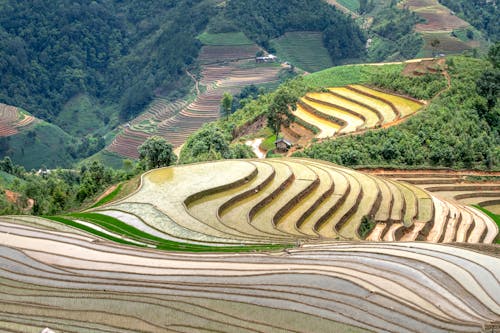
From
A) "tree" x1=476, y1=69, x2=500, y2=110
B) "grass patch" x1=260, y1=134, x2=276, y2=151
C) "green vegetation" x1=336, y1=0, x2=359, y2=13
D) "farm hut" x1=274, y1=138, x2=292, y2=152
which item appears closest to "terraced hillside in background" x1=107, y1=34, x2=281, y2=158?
"grass patch" x1=260, y1=134, x2=276, y2=151

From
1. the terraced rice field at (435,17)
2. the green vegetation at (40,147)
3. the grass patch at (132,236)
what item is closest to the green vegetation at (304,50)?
the terraced rice field at (435,17)

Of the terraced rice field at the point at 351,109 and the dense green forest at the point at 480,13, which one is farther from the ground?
the dense green forest at the point at 480,13

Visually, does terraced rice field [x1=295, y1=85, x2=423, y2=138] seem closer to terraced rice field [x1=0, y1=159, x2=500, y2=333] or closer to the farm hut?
the farm hut

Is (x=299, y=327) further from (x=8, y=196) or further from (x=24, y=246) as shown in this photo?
(x=8, y=196)

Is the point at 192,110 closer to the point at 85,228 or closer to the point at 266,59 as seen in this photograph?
the point at 266,59

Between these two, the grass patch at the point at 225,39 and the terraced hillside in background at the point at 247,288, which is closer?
the terraced hillside in background at the point at 247,288

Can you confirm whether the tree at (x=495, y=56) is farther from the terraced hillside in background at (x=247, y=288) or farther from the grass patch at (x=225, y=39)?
the grass patch at (x=225, y=39)
